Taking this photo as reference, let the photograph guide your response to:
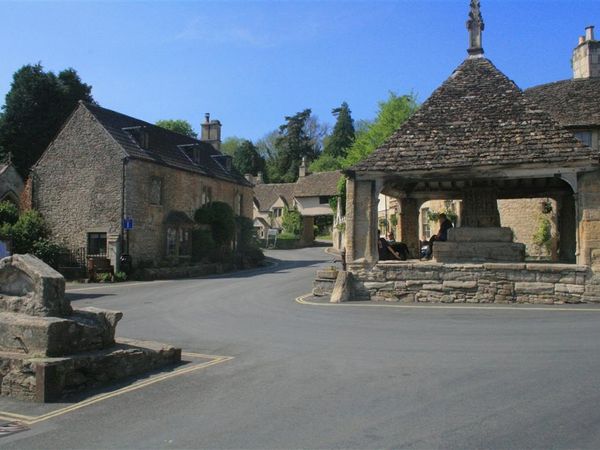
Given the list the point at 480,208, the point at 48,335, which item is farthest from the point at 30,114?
the point at 48,335

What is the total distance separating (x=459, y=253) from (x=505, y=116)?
4317mm

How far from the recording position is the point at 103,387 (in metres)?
6.70

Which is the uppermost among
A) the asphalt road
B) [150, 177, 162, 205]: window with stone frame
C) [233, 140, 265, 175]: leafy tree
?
[233, 140, 265, 175]: leafy tree

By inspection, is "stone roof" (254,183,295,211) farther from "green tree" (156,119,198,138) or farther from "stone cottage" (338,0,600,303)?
"stone cottage" (338,0,600,303)

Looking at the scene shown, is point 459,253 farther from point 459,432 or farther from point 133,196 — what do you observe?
point 133,196

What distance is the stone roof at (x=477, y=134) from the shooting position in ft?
45.3

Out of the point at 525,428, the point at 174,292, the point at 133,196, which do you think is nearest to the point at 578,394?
the point at 525,428

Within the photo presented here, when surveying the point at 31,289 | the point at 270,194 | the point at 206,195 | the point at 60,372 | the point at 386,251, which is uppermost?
the point at 270,194

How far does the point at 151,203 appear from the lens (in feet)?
95.1

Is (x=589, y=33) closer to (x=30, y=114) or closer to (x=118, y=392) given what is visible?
(x=118, y=392)

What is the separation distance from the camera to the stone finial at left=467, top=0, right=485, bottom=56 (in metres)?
17.1

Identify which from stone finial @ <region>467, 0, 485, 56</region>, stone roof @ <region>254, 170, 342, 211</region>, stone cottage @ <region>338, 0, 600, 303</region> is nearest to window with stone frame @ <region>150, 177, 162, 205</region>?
stone cottage @ <region>338, 0, 600, 303</region>

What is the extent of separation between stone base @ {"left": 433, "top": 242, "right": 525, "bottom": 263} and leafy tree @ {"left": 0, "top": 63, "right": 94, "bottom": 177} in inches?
1390

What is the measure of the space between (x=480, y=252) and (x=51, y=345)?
11.6 m
